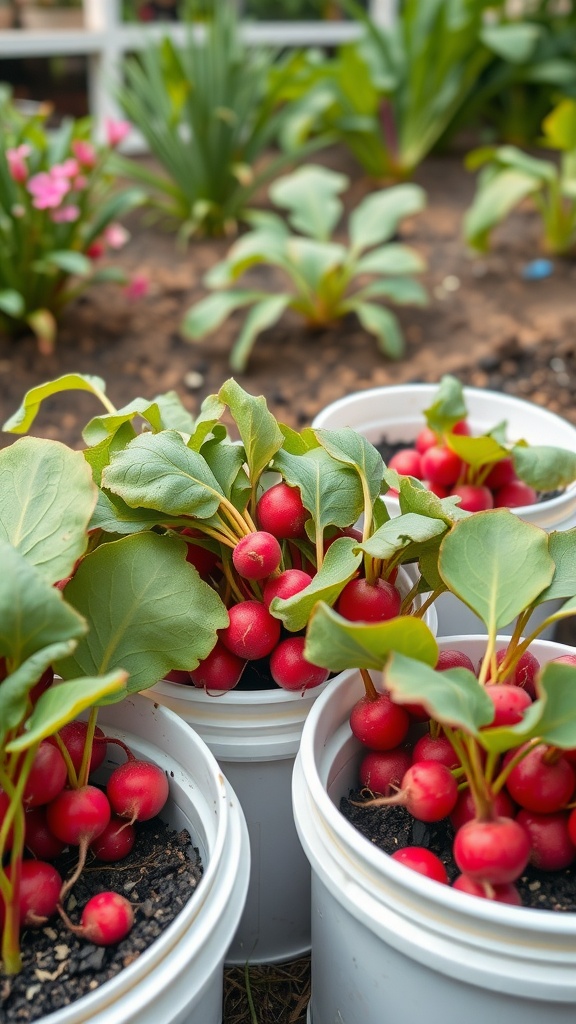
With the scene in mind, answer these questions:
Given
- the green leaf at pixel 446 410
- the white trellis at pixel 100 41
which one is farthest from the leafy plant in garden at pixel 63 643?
the white trellis at pixel 100 41

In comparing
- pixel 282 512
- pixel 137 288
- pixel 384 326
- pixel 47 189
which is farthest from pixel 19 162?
pixel 282 512

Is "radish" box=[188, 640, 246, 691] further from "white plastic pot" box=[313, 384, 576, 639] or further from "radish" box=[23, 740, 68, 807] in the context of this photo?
"white plastic pot" box=[313, 384, 576, 639]

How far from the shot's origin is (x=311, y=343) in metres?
2.82

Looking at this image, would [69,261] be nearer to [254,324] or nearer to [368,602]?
[254,324]

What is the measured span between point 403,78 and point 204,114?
82 cm

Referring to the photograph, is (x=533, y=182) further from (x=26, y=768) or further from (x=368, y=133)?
(x=26, y=768)

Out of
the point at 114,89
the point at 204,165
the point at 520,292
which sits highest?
the point at 114,89

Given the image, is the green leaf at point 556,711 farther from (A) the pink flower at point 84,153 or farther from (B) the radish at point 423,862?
(A) the pink flower at point 84,153

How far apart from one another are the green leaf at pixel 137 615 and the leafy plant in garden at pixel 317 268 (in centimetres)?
170

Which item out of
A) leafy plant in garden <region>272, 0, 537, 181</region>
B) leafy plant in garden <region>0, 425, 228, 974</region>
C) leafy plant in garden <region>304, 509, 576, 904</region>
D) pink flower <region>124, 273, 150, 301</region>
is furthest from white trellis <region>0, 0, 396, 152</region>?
leafy plant in garden <region>304, 509, 576, 904</region>

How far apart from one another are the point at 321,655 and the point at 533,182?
2386mm

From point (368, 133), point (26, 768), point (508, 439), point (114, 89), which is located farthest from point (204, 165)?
point (26, 768)

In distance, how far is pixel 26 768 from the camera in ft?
2.47

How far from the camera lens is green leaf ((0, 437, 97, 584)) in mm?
857
